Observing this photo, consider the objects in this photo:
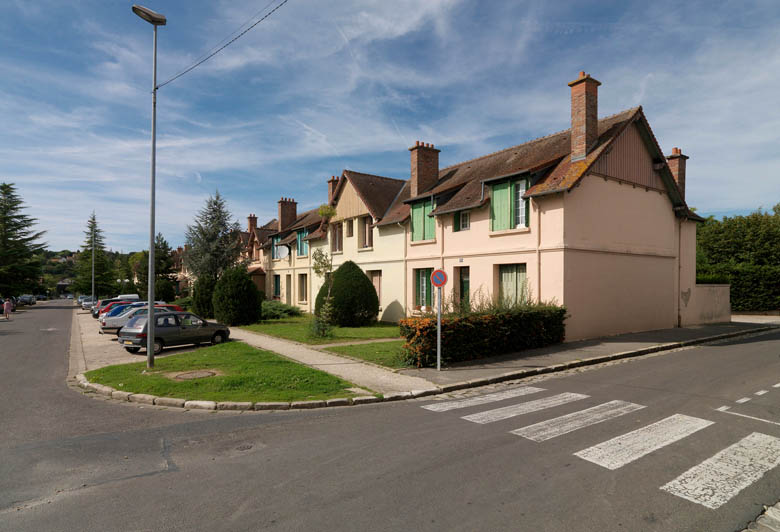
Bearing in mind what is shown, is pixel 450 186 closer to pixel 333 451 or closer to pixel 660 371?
pixel 660 371

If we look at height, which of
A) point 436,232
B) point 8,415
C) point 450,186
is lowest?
point 8,415

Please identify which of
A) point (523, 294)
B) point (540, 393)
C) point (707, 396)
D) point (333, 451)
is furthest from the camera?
point (523, 294)

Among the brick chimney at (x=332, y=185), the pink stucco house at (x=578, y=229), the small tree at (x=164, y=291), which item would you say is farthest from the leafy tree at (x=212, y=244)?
the pink stucco house at (x=578, y=229)

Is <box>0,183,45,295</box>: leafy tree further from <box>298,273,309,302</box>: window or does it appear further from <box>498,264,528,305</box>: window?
<box>498,264,528,305</box>: window

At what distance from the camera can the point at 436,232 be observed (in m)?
20.6

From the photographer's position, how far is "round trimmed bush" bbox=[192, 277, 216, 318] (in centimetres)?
2686

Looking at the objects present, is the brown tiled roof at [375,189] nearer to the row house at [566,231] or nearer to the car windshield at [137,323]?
the row house at [566,231]

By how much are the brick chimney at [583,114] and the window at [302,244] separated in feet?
67.2

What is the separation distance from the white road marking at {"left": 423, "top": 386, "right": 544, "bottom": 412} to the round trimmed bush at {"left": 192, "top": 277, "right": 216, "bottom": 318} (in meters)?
21.6

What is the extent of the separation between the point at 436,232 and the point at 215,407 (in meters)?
14.1

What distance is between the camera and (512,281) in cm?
1728

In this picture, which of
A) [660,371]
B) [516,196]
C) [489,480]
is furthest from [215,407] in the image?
[516,196]

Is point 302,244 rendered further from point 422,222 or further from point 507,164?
point 507,164

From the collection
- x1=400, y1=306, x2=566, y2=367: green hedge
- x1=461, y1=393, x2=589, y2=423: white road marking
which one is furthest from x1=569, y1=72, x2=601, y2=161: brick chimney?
x1=461, y1=393, x2=589, y2=423: white road marking
